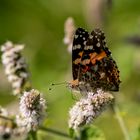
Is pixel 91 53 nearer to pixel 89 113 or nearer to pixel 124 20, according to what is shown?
pixel 89 113

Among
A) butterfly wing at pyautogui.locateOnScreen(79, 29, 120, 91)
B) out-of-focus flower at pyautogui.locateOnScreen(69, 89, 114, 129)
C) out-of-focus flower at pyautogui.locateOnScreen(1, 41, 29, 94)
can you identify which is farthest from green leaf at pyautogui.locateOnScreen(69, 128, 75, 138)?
out-of-focus flower at pyautogui.locateOnScreen(1, 41, 29, 94)

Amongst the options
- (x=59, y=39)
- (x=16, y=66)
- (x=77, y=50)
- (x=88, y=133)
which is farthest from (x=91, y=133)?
(x=59, y=39)

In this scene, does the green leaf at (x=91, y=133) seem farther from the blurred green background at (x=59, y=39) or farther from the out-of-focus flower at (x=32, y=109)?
the blurred green background at (x=59, y=39)

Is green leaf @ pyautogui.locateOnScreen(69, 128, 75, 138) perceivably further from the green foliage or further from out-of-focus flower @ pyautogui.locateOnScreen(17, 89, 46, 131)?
out-of-focus flower @ pyautogui.locateOnScreen(17, 89, 46, 131)

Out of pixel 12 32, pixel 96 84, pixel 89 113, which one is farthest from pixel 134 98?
pixel 12 32

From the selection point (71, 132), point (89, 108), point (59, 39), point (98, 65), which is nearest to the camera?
point (89, 108)

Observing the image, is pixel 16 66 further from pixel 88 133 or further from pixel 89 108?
pixel 89 108
